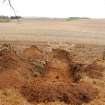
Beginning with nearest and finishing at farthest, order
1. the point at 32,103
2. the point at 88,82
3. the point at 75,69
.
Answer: the point at 32,103, the point at 88,82, the point at 75,69

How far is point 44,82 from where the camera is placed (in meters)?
13.8

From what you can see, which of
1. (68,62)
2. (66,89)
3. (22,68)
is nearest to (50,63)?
(68,62)

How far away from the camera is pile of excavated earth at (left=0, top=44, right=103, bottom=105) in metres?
12.7

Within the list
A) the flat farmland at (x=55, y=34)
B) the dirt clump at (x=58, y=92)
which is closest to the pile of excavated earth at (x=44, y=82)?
the dirt clump at (x=58, y=92)

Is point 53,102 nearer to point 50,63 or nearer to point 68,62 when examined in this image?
point 50,63

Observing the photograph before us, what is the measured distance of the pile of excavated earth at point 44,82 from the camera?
41.6 ft

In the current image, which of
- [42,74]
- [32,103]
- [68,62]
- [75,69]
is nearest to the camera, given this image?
[32,103]

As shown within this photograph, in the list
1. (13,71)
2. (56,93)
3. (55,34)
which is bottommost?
(55,34)

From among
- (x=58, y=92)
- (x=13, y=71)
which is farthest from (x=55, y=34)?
(x=58, y=92)

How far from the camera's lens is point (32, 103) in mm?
12391

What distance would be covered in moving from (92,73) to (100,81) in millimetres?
1299

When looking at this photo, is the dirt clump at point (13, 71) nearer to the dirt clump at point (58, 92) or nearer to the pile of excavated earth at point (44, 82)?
the pile of excavated earth at point (44, 82)

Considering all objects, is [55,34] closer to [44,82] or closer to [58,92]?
[44,82]

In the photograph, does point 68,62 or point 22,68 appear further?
point 68,62
